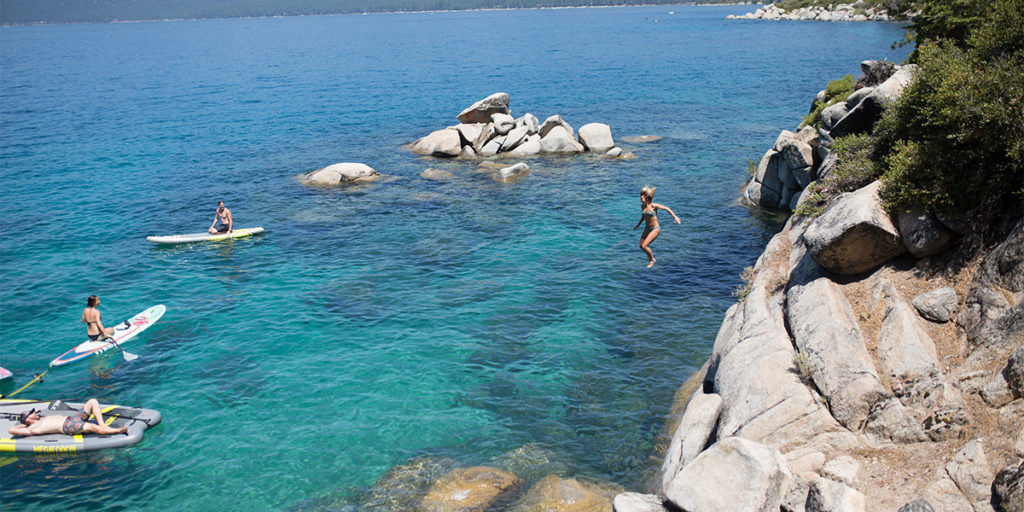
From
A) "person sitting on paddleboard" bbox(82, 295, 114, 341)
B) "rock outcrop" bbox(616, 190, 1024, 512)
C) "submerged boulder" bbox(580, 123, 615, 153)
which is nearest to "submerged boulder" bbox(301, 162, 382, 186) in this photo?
"submerged boulder" bbox(580, 123, 615, 153)

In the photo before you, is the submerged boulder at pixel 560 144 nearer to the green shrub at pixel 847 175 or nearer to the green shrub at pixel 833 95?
the green shrub at pixel 833 95

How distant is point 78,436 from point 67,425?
0.48 metres

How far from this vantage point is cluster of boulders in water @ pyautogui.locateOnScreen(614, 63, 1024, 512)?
34.8ft

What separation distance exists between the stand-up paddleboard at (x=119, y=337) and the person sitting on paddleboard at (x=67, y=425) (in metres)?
4.28

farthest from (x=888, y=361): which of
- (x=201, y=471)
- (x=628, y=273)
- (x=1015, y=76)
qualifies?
(x=201, y=471)

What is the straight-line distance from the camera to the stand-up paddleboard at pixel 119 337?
2294 centimetres

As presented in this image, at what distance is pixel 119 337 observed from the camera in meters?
23.6

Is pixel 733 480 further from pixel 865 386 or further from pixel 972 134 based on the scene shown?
pixel 972 134

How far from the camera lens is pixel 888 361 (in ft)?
43.0

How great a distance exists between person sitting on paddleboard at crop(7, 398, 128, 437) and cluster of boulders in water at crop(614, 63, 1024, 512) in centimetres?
1484

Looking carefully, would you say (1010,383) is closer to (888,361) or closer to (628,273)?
(888,361)

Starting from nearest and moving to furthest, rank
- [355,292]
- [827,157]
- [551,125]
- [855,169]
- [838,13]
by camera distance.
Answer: [855,169] → [827,157] → [355,292] → [551,125] → [838,13]

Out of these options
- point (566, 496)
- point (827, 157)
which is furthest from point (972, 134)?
point (566, 496)

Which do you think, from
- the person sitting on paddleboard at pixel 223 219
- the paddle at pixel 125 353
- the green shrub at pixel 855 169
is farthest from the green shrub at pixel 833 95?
the paddle at pixel 125 353
